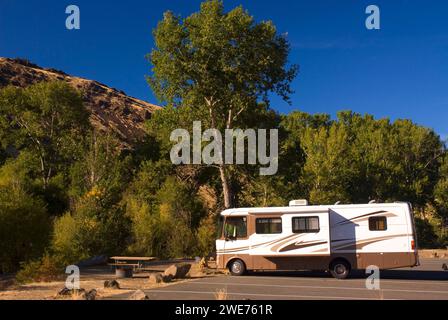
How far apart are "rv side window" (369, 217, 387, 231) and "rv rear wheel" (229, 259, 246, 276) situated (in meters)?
5.70

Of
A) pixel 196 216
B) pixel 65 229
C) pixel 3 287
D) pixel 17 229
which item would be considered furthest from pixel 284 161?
pixel 3 287

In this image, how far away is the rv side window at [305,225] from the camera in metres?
18.8

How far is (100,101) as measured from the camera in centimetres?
11450

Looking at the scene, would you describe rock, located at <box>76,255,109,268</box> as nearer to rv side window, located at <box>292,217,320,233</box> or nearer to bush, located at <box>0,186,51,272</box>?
bush, located at <box>0,186,51,272</box>

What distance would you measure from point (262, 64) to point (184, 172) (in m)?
19.4

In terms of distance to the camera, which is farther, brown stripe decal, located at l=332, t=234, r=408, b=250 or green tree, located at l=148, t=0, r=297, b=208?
green tree, located at l=148, t=0, r=297, b=208

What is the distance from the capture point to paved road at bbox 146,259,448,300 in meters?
13.5

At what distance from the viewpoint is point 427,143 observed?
57750mm

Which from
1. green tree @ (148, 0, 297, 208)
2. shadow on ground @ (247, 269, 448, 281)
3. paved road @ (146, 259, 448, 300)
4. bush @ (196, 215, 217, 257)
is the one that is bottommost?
shadow on ground @ (247, 269, 448, 281)

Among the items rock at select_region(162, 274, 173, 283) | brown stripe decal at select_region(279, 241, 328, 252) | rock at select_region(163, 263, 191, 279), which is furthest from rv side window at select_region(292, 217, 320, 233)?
rock at select_region(162, 274, 173, 283)

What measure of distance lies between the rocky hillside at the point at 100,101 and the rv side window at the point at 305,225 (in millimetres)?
70930

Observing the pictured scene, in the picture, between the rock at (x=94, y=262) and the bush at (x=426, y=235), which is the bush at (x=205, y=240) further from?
the bush at (x=426, y=235)

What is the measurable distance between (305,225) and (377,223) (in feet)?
9.51

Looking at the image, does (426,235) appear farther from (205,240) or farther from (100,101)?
(100,101)
